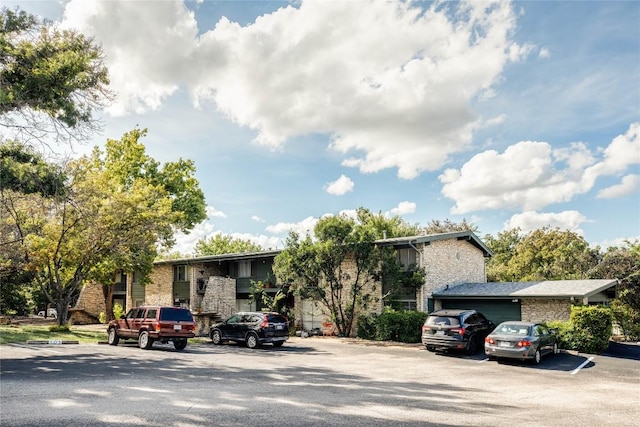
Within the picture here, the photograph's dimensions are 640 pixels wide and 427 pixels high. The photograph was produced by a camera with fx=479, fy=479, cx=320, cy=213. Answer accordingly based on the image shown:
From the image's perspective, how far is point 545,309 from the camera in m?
23.1

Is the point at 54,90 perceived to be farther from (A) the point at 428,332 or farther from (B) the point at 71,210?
(A) the point at 428,332

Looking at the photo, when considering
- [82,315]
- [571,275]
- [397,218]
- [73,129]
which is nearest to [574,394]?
[73,129]

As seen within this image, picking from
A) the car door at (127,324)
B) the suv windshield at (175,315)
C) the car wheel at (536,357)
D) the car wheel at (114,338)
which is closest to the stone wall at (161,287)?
the car wheel at (114,338)

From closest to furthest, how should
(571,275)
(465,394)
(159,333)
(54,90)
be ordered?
(465,394) < (54,90) < (159,333) < (571,275)

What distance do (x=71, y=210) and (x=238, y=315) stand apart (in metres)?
10.4

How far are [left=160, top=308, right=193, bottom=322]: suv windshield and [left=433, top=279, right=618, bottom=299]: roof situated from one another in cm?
1317

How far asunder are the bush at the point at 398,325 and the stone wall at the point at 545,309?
16.1 ft

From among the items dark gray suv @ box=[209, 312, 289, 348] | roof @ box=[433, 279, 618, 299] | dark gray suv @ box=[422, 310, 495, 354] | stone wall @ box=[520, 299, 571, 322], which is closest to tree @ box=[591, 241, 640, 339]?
roof @ box=[433, 279, 618, 299]

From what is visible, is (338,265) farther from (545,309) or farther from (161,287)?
(161,287)

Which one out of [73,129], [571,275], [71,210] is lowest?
[571,275]

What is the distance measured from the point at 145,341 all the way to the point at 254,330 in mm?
4537

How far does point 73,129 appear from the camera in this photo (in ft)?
56.0

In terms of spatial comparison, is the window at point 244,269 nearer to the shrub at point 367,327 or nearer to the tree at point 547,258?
the shrub at point 367,327

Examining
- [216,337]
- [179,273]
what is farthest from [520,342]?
[179,273]
